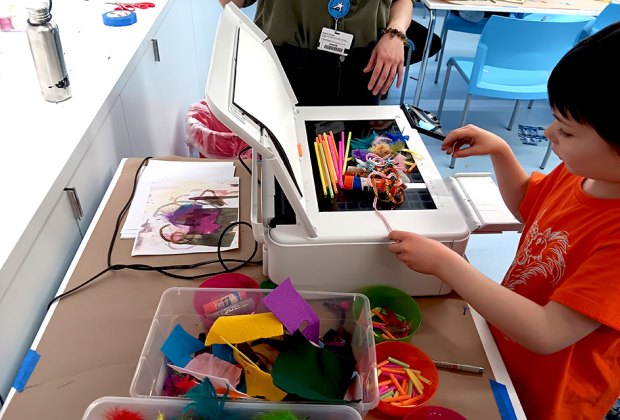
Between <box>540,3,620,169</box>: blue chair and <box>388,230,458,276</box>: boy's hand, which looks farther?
<box>540,3,620,169</box>: blue chair

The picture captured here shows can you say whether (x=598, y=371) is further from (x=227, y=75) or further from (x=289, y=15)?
(x=289, y=15)

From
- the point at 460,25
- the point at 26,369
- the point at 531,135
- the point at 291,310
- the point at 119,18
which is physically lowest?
the point at 531,135

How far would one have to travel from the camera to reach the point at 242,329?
0.69 meters

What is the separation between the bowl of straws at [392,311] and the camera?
0.78 meters

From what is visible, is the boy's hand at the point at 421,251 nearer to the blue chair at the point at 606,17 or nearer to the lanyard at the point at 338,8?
the lanyard at the point at 338,8

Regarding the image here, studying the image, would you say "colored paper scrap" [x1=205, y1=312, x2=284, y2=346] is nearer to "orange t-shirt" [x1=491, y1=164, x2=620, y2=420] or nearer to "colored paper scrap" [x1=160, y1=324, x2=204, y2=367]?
"colored paper scrap" [x1=160, y1=324, x2=204, y2=367]

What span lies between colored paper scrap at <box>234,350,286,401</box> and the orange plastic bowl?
0.48 feet

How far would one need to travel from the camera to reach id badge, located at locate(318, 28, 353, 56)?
1262 mm

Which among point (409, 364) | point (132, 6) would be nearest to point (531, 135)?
point (132, 6)

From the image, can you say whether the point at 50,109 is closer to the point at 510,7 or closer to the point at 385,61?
the point at 385,61

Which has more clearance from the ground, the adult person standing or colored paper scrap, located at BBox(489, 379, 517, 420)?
the adult person standing

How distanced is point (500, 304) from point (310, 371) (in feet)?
0.98

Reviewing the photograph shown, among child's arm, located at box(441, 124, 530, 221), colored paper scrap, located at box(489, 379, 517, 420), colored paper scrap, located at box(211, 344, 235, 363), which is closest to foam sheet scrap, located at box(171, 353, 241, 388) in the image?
colored paper scrap, located at box(211, 344, 235, 363)

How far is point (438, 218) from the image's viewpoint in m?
0.80
